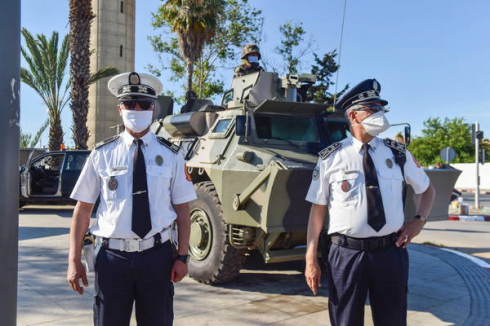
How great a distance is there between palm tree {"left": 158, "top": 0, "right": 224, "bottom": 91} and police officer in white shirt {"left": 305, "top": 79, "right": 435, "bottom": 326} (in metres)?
15.8

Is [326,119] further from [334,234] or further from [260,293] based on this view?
[334,234]

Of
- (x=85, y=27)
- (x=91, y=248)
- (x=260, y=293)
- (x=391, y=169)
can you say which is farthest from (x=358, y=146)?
(x=85, y=27)

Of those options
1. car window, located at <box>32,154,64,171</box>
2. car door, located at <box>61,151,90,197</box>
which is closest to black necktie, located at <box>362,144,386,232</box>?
car door, located at <box>61,151,90,197</box>

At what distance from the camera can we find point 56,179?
12.9 meters

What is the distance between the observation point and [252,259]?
697 cm

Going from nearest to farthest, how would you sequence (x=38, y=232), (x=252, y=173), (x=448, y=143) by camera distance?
1. (x=252, y=173)
2. (x=38, y=232)
3. (x=448, y=143)

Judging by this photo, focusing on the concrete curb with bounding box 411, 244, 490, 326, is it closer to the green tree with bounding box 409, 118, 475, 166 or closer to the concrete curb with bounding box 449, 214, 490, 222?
the concrete curb with bounding box 449, 214, 490, 222

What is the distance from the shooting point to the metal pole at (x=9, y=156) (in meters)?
2.20

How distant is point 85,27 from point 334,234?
49.5 feet

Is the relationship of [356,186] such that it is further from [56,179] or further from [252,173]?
[56,179]

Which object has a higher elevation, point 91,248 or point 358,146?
point 358,146

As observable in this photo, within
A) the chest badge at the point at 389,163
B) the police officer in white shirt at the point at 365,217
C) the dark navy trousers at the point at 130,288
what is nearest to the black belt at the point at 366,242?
the police officer in white shirt at the point at 365,217

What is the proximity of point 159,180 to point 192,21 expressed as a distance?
1710cm

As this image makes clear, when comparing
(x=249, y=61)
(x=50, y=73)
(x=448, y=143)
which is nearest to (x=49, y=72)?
(x=50, y=73)
